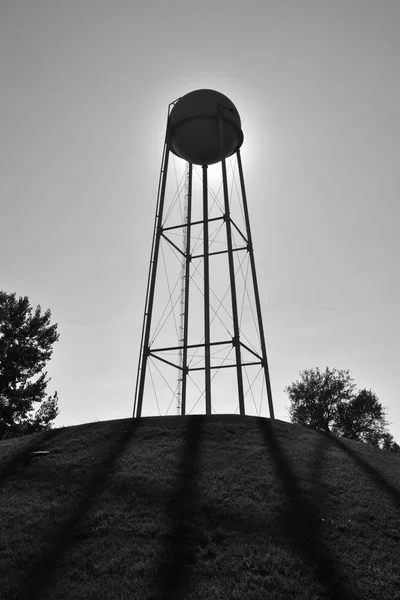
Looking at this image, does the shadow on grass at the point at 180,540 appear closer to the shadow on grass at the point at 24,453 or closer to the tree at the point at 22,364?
the shadow on grass at the point at 24,453

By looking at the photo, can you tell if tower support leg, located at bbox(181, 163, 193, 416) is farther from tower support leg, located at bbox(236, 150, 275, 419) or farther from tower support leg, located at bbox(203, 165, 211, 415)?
tower support leg, located at bbox(236, 150, 275, 419)

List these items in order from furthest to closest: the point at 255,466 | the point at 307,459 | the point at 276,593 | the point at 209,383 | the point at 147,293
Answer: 1. the point at 147,293
2. the point at 209,383
3. the point at 307,459
4. the point at 255,466
5. the point at 276,593

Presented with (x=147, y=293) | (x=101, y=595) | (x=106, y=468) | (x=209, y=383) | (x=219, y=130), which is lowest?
(x=101, y=595)

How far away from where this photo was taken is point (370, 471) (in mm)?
13523

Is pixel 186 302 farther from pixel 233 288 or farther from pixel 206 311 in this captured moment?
pixel 233 288

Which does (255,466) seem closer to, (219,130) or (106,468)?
(106,468)

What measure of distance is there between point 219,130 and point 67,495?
15239 millimetres

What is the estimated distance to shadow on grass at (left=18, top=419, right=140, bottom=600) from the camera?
25.7 ft

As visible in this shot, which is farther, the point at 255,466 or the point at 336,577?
the point at 255,466

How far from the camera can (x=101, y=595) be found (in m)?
7.52

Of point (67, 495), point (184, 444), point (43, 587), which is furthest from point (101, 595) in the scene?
point (184, 444)

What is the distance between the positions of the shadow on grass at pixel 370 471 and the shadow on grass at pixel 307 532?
1.52m

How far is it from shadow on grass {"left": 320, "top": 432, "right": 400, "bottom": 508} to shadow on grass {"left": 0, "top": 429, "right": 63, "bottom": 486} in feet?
30.9

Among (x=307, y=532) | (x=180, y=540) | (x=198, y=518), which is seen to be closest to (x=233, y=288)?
(x=198, y=518)
